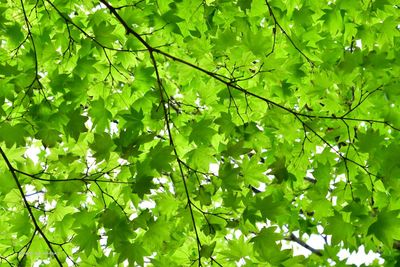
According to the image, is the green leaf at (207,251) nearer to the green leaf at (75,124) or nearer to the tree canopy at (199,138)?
the tree canopy at (199,138)

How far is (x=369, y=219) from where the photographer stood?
213 centimetres

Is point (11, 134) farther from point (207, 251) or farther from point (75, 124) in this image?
point (207, 251)

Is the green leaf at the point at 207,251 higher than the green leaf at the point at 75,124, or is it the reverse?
the green leaf at the point at 75,124

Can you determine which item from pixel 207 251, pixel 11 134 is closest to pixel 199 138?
pixel 207 251

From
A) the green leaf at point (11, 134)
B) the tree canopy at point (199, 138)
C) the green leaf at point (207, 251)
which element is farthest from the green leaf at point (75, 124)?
the green leaf at point (207, 251)

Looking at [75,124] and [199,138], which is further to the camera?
[199,138]

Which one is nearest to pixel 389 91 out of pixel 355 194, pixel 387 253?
pixel 355 194

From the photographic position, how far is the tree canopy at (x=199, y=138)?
1.97 m

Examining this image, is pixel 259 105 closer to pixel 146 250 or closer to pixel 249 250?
pixel 249 250

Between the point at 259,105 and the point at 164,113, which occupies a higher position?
the point at 259,105

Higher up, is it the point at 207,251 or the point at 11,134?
the point at 11,134

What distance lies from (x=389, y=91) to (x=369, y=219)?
0.70 m

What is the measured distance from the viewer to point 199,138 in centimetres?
220

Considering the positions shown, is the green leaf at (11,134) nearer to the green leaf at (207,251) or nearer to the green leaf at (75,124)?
the green leaf at (75,124)
